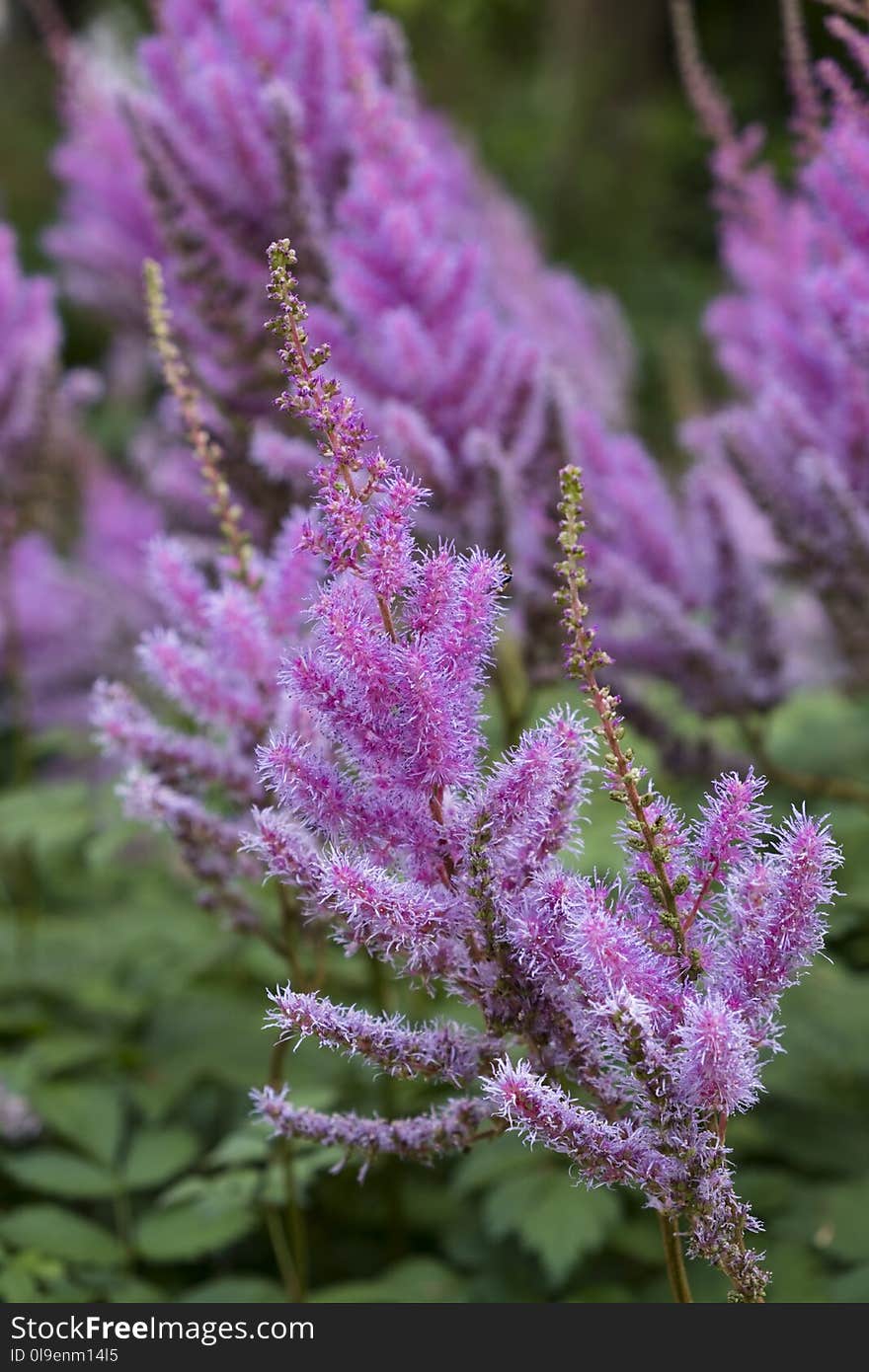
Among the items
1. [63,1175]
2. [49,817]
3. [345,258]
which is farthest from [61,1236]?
[345,258]

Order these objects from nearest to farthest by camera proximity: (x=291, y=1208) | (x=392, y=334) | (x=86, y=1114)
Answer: (x=291, y=1208) < (x=392, y=334) < (x=86, y=1114)

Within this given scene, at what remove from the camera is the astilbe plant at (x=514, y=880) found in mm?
1240

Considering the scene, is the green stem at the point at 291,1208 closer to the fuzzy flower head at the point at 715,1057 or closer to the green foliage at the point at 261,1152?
the green foliage at the point at 261,1152

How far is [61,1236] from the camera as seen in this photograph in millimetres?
2547

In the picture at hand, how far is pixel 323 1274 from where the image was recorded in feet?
9.92

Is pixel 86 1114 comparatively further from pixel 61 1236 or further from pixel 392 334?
pixel 392 334

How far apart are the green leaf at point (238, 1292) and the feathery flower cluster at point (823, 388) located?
173 centimetres

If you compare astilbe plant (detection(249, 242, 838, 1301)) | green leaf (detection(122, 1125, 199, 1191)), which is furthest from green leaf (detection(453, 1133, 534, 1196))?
astilbe plant (detection(249, 242, 838, 1301))

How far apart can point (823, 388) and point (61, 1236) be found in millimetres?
2254

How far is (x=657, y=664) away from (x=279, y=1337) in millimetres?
1719

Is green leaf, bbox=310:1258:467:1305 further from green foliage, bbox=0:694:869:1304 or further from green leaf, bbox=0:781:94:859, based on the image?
green leaf, bbox=0:781:94:859

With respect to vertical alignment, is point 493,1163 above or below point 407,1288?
above

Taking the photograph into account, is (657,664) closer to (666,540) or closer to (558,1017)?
(666,540)

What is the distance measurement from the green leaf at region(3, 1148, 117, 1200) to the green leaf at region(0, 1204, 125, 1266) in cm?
5
